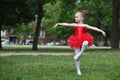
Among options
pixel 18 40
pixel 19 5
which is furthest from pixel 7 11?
pixel 18 40

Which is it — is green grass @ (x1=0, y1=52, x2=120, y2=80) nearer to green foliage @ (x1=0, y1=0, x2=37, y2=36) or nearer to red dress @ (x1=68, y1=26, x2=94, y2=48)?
red dress @ (x1=68, y1=26, x2=94, y2=48)

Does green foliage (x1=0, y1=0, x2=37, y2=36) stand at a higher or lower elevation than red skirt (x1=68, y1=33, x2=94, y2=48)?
higher

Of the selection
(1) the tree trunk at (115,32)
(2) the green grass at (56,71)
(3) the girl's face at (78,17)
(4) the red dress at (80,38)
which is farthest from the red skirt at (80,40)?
(1) the tree trunk at (115,32)

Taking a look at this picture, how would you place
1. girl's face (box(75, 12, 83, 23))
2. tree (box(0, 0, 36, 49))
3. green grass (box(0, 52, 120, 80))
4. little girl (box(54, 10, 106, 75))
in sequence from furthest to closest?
1. tree (box(0, 0, 36, 49))
2. girl's face (box(75, 12, 83, 23))
3. little girl (box(54, 10, 106, 75))
4. green grass (box(0, 52, 120, 80))

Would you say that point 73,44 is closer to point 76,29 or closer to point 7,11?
point 76,29

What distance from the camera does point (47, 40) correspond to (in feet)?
408

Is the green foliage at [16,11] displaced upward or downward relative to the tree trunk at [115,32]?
upward

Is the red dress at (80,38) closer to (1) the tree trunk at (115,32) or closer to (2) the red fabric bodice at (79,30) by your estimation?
(2) the red fabric bodice at (79,30)

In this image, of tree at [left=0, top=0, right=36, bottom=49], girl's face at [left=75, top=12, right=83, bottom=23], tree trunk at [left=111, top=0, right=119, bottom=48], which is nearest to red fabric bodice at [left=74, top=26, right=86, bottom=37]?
girl's face at [left=75, top=12, right=83, bottom=23]

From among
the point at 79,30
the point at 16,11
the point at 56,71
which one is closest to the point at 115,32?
the point at 16,11

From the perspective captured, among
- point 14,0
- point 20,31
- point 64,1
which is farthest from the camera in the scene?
point 20,31

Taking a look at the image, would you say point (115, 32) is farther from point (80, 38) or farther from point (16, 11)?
point (80, 38)

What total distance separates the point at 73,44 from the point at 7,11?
84.0 ft

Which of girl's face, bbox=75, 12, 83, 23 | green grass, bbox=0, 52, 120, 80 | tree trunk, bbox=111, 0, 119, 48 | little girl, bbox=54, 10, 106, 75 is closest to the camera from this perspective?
green grass, bbox=0, 52, 120, 80
